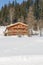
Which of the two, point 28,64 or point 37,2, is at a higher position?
point 37,2

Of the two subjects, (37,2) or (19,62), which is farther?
(37,2)

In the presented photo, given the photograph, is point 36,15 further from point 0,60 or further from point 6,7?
point 0,60

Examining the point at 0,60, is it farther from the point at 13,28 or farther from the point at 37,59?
the point at 13,28

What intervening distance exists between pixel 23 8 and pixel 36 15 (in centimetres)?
677

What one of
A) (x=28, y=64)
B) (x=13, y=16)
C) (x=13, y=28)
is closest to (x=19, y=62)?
(x=28, y=64)

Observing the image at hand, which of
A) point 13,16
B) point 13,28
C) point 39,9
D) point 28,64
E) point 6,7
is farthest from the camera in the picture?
point 6,7

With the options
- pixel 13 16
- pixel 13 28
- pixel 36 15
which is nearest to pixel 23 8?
pixel 13 16

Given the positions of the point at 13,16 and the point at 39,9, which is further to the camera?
the point at 13,16

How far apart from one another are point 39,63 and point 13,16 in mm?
41148

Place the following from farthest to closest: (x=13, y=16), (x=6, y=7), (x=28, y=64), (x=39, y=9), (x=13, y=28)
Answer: (x=6, y=7) < (x=13, y=16) < (x=39, y=9) < (x=13, y=28) < (x=28, y=64)

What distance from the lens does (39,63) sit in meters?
3.78

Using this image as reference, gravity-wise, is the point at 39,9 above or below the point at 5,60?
above

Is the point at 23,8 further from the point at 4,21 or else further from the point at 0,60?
the point at 0,60

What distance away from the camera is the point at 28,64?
3.72 m
